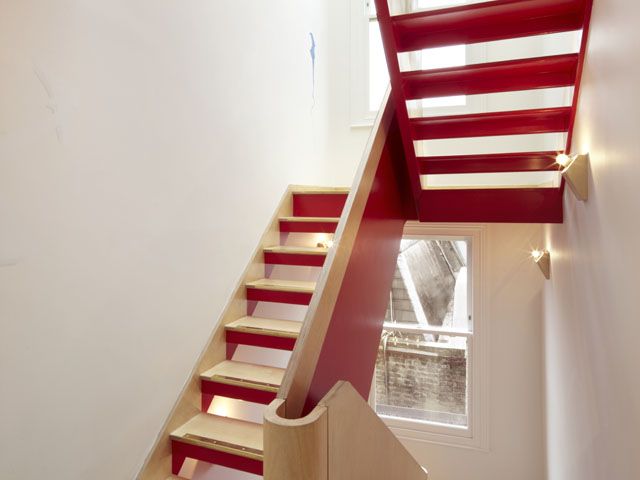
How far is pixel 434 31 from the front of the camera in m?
1.84

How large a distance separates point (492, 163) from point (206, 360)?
6.08ft

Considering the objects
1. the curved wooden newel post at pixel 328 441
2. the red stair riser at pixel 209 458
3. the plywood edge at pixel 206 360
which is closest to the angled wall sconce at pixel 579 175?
the curved wooden newel post at pixel 328 441

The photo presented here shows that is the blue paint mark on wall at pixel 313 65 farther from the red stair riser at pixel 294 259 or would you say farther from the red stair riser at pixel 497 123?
the red stair riser at pixel 497 123

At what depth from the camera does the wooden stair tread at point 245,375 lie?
229cm

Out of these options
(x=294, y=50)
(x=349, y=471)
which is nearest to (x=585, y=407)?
(x=349, y=471)

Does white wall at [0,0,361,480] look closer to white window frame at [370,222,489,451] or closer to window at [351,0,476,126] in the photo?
window at [351,0,476,126]

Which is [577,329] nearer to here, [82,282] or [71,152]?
[82,282]

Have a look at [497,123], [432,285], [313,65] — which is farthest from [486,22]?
[432,285]

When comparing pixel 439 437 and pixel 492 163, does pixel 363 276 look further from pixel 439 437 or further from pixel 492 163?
pixel 439 437

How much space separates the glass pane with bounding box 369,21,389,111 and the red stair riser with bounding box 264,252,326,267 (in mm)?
2066

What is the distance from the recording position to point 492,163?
2328 mm

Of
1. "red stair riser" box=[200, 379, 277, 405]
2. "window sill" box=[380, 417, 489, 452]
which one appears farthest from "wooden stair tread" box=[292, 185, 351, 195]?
"window sill" box=[380, 417, 489, 452]

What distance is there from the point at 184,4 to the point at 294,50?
144 centimetres

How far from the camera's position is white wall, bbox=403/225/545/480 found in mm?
3773
